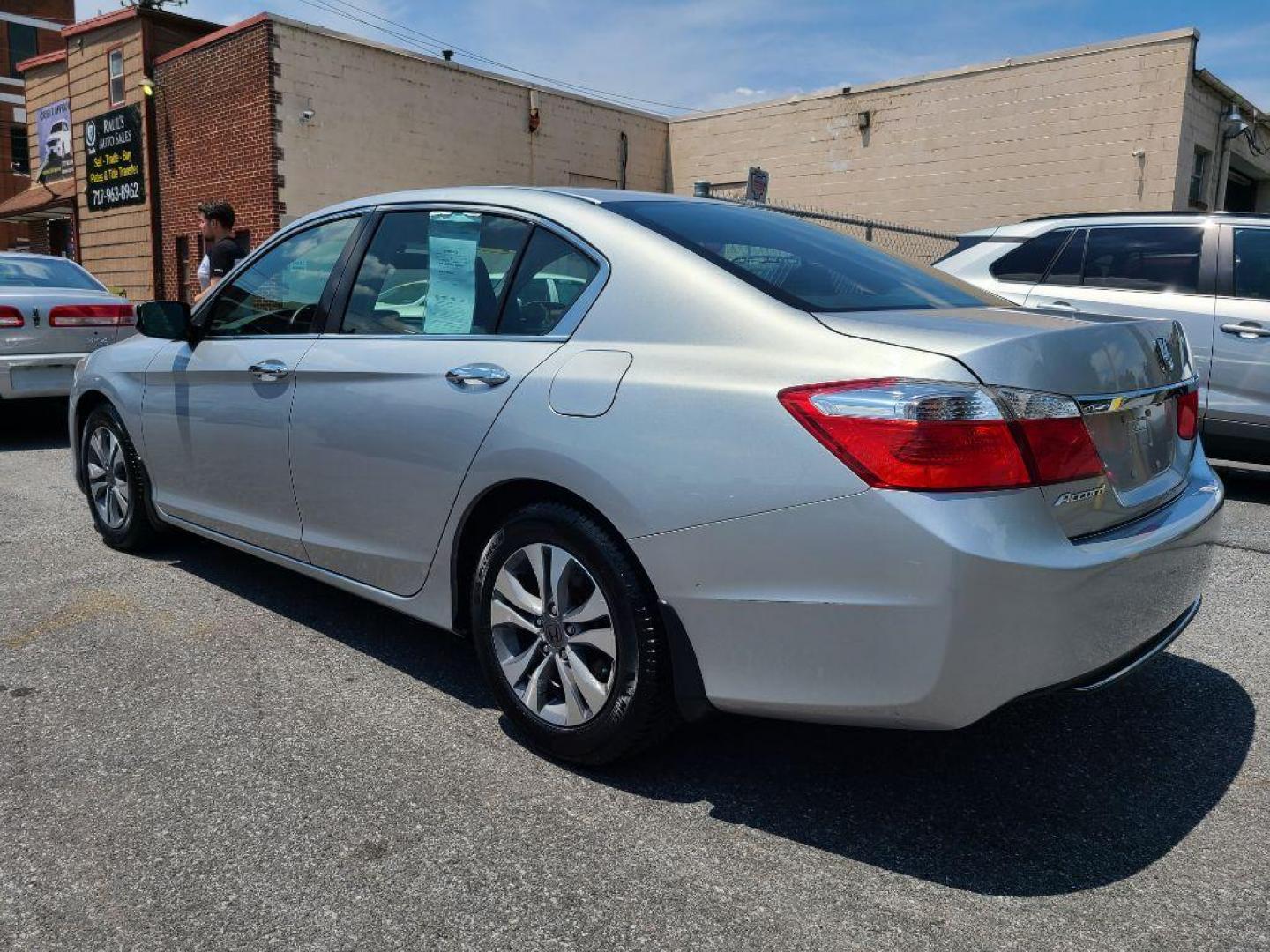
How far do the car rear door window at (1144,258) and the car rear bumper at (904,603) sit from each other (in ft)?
15.5

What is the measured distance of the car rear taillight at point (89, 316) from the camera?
27.0ft

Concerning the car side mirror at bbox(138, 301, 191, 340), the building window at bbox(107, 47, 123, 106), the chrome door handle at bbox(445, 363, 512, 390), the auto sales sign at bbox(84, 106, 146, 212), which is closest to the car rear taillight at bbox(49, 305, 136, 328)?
the car side mirror at bbox(138, 301, 191, 340)

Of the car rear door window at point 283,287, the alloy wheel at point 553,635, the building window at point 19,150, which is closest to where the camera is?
the alloy wheel at point 553,635

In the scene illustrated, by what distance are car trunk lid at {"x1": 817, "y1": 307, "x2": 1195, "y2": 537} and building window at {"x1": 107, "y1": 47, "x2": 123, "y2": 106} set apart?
22.8 m

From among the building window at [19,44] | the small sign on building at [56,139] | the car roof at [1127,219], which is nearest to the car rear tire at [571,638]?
the car roof at [1127,219]

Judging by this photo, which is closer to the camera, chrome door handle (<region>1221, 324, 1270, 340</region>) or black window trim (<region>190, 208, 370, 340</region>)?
black window trim (<region>190, 208, 370, 340</region>)

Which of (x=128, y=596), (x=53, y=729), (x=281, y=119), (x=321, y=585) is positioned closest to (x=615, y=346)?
(x=53, y=729)

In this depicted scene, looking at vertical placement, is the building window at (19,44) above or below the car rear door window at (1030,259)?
above

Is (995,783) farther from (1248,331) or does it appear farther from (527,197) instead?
(1248,331)

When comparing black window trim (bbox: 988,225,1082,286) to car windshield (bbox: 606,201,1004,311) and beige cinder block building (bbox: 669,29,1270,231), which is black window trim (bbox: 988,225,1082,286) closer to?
car windshield (bbox: 606,201,1004,311)

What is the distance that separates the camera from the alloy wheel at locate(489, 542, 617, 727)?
2654mm

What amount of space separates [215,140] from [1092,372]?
1937 cm

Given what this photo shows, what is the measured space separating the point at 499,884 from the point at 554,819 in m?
0.30

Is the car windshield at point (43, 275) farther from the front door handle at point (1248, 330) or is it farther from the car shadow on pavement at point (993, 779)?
the front door handle at point (1248, 330)
